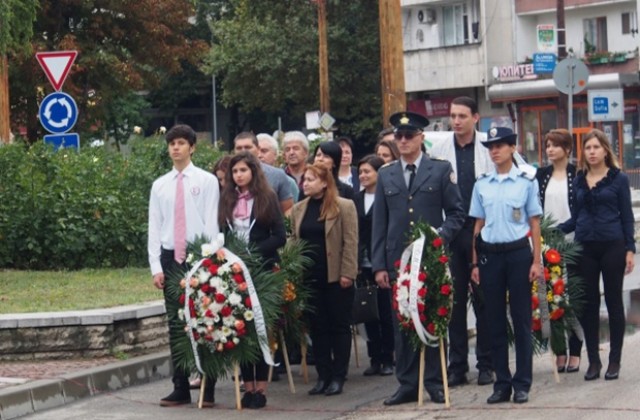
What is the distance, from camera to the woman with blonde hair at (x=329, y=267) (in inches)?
445

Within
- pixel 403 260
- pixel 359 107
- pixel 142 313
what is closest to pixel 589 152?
pixel 403 260

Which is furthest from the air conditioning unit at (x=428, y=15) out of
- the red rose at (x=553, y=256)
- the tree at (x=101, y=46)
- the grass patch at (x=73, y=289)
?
the red rose at (x=553, y=256)

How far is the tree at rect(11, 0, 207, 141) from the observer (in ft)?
129

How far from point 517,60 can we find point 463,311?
5036 cm

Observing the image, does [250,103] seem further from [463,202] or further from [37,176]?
[463,202]

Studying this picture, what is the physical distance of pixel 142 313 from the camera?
12.9 meters

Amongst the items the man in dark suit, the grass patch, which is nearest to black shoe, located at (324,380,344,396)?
the man in dark suit

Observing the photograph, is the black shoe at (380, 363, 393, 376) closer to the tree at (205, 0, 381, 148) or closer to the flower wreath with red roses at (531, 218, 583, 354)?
the flower wreath with red roses at (531, 218, 583, 354)

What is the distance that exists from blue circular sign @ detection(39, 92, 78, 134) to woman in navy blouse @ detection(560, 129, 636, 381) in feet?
37.5

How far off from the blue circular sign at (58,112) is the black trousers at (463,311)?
438 inches

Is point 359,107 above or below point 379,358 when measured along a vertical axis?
above

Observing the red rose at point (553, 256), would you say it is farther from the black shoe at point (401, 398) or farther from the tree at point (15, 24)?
the tree at point (15, 24)

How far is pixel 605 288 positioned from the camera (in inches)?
446

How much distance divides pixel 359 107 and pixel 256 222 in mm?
51177
